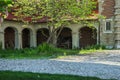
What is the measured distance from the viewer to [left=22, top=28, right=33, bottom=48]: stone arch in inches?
1289

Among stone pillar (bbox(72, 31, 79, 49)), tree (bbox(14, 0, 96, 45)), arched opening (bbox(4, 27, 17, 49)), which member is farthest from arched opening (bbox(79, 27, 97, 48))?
tree (bbox(14, 0, 96, 45))

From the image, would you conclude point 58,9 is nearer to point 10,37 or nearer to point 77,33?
point 77,33

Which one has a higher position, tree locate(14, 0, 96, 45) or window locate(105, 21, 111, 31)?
tree locate(14, 0, 96, 45)

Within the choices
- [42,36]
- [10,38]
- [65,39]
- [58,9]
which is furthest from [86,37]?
[58,9]

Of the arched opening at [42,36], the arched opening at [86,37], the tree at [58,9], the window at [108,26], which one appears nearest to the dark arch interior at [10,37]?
the arched opening at [42,36]

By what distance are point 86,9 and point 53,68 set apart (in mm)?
12128

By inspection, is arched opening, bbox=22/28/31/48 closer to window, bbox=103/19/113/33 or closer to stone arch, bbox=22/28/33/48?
stone arch, bbox=22/28/33/48

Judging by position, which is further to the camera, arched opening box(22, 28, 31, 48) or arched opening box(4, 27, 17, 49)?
arched opening box(22, 28, 31, 48)

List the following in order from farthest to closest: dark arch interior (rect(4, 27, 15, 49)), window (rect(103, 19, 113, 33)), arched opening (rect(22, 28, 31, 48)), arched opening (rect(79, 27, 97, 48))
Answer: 1. arched opening (rect(22, 28, 31, 48))
2. dark arch interior (rect(4, 27, 15, 49))
3. arched opening (rect(79, 27, 97, 48))
4. window (rect(103, 19, 113, 33))

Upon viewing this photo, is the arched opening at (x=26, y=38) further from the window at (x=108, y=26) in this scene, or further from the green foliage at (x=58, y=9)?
the green foliage at (x=58, y=9)

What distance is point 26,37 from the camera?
3353cm

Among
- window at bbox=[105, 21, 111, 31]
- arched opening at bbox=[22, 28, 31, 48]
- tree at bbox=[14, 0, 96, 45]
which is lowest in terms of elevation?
arched opening at bbox=[22, 28, 31, 48]

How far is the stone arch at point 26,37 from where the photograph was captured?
107 feet

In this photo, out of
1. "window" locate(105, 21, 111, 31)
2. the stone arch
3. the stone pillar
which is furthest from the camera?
the stone arch
